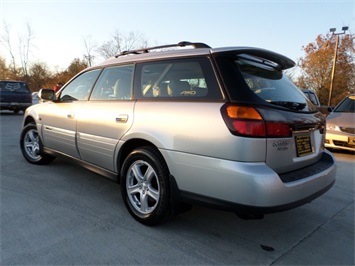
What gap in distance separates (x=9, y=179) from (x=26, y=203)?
41.4 inches

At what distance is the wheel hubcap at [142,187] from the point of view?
8.98 ft

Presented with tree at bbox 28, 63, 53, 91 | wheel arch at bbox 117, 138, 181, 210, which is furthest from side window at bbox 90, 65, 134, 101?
tree at bbox 28, 63, 53, 91

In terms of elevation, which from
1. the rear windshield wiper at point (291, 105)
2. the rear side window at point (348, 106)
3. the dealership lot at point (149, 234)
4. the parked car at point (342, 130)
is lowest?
the dealership lot at point (149, 234)

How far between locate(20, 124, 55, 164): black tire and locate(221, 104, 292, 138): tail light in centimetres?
361

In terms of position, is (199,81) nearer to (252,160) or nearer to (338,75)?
(252,160)

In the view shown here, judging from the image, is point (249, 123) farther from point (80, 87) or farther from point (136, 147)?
point (80, 87)

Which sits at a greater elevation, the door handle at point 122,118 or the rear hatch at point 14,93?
the rear hatch at point 14,93

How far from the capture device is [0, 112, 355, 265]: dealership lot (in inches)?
88.7

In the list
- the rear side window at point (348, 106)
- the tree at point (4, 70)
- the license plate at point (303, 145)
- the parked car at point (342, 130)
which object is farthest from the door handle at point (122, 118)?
the tree at point (4, 70)

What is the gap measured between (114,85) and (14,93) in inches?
523

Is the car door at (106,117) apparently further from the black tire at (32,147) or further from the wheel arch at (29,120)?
the wheel arch at (29,120)

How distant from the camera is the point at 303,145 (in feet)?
7.90

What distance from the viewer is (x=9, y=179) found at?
398 centimetres

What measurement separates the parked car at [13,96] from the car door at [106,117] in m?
12.8
